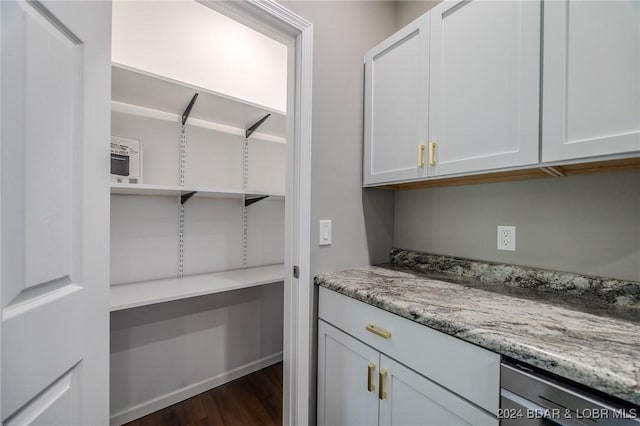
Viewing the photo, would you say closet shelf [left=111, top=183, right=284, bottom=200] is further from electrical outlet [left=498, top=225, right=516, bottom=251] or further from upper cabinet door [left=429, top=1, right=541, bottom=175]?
electrical outlet [left=498, top=225, right=516, bottom=251]

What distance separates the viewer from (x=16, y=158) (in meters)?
0.50

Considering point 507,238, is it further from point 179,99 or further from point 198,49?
point 198,49

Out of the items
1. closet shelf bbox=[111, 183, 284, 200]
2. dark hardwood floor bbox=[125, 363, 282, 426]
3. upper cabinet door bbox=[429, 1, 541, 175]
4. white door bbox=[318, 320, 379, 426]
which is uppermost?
upper cabinet door bbox=[429, 1, 541, 175]

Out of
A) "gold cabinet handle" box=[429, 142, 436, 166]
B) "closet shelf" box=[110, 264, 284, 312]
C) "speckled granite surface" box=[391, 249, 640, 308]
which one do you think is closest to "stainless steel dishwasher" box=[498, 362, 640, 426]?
"speckled granite surface" box=[391, 249, 640, 308]

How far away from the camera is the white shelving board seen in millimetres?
1357

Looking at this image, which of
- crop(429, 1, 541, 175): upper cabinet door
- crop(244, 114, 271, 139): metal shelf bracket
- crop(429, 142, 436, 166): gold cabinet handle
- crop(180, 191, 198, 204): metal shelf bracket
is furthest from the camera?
crop(244, 114, 271, 139): metal shelf bracket

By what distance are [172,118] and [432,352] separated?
1.91m

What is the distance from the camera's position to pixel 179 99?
1564 mm

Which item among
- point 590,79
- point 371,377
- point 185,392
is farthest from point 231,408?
point 590,79

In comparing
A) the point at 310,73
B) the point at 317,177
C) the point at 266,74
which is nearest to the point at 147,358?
the point at 317,177

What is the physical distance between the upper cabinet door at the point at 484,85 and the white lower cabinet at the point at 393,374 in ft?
2.25

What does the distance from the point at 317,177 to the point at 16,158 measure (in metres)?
1.00

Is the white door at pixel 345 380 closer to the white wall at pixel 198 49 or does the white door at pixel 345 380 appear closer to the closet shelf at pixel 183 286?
the closet shelf at pixel 183 286

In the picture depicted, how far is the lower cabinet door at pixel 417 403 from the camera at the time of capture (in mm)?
754
